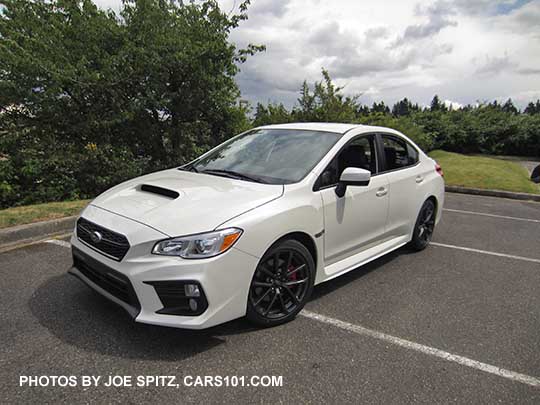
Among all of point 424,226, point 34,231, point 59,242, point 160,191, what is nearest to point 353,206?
point 160,191

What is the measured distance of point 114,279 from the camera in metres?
2.49

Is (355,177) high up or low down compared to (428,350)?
up

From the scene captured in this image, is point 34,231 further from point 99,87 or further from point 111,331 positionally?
point 99,87

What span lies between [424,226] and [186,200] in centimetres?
339

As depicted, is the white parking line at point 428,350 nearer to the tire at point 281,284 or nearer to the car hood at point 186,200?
the tire at point 281,284

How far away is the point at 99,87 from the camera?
691 cm

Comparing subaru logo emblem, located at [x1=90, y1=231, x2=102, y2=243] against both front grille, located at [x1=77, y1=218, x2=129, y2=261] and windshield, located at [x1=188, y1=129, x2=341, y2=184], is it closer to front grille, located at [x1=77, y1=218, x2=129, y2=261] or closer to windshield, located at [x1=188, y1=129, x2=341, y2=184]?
front grille, located at [x1=77, y1=218, x2=129, y2=261]

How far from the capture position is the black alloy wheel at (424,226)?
15.2 feet

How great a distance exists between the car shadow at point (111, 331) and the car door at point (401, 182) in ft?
6.89

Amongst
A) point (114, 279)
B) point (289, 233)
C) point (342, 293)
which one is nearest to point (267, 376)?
point (289, 233)

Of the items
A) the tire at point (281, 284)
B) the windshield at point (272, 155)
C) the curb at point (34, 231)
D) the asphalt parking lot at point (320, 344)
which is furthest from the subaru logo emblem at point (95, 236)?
the curb at point (34, 231)

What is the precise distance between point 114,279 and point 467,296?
10.5ft

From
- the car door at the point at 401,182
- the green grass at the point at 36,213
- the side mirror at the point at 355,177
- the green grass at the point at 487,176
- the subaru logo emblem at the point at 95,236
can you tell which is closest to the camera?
the subaru logo emblem at the point at 95,236

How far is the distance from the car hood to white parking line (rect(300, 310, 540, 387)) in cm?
114
